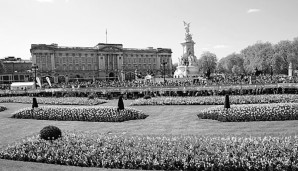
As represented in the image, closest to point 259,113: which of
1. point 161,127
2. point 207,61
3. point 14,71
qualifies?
point 161,127

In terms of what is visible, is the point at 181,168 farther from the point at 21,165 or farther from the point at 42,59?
the point at 42,59

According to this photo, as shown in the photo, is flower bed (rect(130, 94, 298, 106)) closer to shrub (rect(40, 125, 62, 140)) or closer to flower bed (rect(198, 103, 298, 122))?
flower bed (rect(198, 103, 298, 122))

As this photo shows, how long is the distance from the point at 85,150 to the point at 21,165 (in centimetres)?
242

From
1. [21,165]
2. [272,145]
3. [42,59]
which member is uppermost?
[42,59]

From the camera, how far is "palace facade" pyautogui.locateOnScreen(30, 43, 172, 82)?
360ft

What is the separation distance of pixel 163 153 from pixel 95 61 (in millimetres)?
112973

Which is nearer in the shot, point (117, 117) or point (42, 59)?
point (117, 117)

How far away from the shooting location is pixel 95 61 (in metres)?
121

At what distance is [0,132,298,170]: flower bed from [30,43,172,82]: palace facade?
91.9 m

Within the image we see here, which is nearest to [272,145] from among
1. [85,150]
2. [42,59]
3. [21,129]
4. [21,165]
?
[85,150]

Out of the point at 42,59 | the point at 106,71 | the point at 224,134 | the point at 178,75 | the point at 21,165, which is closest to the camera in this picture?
the point at 21,165

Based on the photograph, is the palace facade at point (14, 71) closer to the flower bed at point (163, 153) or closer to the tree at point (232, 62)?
the tree at point (232, 62)

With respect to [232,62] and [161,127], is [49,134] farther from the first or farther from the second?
[232,62]

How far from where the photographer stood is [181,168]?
10.2 m
